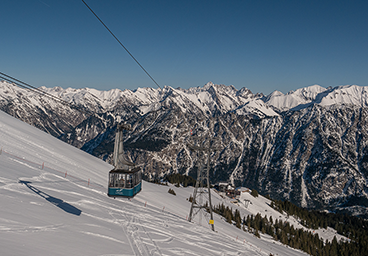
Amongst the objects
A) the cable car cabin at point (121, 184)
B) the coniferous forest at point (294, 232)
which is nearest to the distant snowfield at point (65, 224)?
the cable car cabin at point (121, 184)

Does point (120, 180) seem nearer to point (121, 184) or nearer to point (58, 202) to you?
point (121, 184)

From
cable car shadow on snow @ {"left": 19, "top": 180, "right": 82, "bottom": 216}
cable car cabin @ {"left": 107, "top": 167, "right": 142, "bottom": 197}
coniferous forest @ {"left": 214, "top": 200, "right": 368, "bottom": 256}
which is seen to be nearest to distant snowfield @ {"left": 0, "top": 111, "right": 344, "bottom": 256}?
cable car shadow on snow @ {"left": 19, "top": 180, "right": 82, "bottom": 216}

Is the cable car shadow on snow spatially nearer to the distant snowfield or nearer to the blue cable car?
the distant snowfield

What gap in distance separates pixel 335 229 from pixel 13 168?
158 m

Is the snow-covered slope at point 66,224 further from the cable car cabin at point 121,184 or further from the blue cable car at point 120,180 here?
the blue cable car at point 120,180

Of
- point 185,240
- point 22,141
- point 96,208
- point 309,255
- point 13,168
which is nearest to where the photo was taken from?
point 185,240

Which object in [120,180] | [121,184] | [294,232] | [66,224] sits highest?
[120,180]

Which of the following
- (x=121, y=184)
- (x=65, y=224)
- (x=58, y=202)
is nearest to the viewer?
(x=65, y=224)

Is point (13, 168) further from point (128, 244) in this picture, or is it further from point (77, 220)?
point (128, 244)

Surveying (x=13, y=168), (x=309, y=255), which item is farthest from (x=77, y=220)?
(x=309, y=255)

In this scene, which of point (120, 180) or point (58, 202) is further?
point (120, 180)

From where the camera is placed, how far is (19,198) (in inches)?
977

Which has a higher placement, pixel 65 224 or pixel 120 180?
pixel 120 180

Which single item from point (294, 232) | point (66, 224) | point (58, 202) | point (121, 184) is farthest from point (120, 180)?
point (294, 232)
